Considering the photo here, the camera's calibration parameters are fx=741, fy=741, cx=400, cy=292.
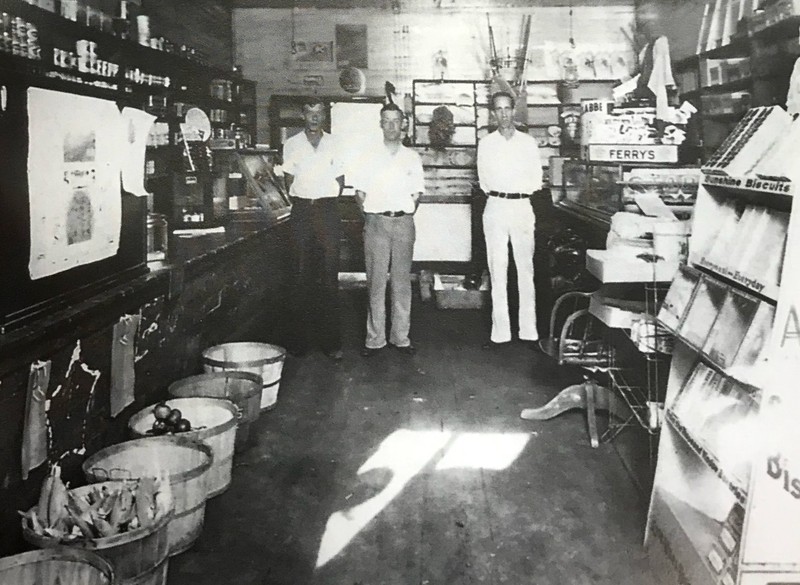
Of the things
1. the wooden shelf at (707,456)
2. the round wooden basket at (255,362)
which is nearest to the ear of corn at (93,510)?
the round wooden basket at (255,362)

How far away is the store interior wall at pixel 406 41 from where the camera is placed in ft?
26.8

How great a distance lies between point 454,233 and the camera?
27.8 ft

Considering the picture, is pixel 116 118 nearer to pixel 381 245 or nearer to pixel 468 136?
pixel 381 245

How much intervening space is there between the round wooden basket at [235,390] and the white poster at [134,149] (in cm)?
95

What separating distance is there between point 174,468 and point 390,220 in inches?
113

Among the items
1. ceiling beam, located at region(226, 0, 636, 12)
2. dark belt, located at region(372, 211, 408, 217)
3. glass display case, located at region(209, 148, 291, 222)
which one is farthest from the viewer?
ceiling beam, located at region(226, 0, 636, 12)

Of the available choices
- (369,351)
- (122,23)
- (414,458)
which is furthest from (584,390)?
(122,23)

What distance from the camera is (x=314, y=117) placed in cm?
543

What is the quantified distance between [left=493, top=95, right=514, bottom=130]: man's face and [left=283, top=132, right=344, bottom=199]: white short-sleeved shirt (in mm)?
1228

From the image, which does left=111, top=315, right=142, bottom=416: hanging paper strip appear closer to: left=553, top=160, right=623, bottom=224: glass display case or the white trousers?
left=553, top=160, right=623, bottom=224: glass display case

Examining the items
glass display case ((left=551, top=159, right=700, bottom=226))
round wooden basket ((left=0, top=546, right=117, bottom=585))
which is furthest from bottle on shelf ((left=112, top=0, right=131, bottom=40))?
round wooden basket ((left=0, top=546, right=117, bottom=585))

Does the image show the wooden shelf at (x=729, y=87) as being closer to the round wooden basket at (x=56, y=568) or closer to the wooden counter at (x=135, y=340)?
the wooden counter at (x=135, y=340)

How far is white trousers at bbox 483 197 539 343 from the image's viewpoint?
5512 mm

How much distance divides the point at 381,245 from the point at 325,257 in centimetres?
41
